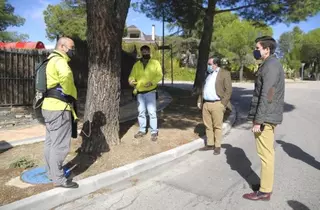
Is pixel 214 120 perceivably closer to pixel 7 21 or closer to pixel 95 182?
pixel 95 182

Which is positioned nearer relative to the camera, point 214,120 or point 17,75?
point 214,120

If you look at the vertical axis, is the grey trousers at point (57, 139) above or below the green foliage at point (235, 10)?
below

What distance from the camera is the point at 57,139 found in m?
4.25

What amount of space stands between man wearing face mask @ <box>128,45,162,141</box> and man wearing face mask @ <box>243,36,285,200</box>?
2772mm

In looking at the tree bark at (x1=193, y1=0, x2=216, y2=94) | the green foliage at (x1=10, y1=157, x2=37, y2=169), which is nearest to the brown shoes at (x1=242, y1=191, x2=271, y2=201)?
the green foliage at (x1=10, y1=157, x2=37, y2=169)

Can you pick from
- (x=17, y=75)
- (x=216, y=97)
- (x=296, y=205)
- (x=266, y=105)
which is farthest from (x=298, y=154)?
(x=17, y=75)

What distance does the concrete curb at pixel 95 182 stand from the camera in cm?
396

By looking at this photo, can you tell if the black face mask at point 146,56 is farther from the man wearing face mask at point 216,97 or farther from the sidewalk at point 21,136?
the sidewalk at point 21,136

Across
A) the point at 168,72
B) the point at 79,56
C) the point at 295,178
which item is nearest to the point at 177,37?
the point at 168,72

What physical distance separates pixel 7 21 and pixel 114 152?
28.4 metres

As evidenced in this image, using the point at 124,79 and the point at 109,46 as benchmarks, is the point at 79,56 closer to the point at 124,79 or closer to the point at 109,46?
the point at 124,79

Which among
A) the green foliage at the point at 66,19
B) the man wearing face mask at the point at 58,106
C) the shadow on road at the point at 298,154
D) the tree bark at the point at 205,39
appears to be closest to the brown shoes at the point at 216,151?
the shadow on road at the point at 298,154

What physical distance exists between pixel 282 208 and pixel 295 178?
1.20m

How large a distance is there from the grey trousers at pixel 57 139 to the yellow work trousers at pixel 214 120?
303 centimetres
